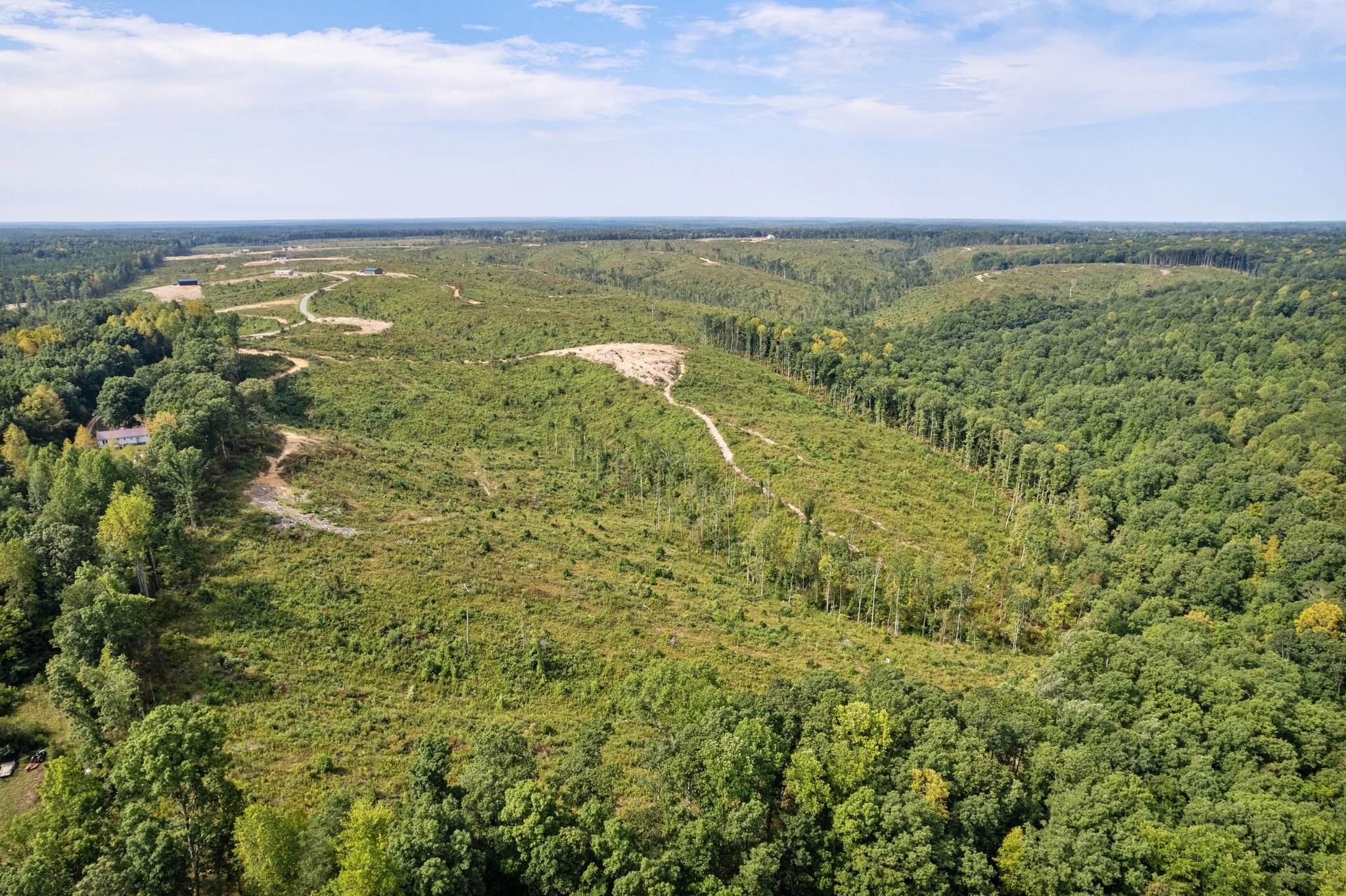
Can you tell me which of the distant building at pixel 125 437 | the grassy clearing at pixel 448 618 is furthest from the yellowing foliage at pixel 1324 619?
the distant building at pixel 125 437

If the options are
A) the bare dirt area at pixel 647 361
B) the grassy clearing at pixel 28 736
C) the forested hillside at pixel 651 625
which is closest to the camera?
the forested hillside at pixel 651 625

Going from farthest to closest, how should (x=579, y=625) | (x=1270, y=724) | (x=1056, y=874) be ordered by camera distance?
(x=579, y=625)
(x=1270, y=724)
(x=1056, y=874)

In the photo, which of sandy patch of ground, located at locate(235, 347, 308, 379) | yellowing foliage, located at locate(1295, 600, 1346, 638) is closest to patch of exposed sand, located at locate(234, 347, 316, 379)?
sandy patch of ground, located at locate(235, 347, 308, 379)

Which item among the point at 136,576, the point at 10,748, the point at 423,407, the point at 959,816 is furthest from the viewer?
the point at 423,407

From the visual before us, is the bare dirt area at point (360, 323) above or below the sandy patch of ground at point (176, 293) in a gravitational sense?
below

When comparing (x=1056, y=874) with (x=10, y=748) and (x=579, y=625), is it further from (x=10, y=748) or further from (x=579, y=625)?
(x=10, y=748)

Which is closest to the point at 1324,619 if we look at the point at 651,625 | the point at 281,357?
the point at 651,625

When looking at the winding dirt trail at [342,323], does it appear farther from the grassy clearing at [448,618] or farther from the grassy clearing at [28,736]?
the grassy clearing at [28,736]

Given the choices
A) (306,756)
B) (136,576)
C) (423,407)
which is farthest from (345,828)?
(423,407)
